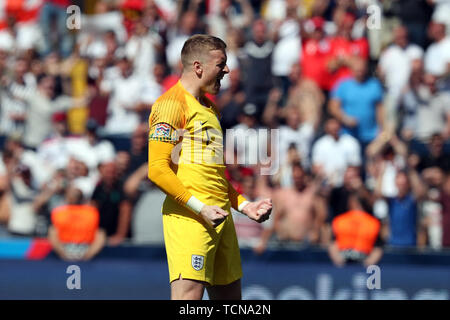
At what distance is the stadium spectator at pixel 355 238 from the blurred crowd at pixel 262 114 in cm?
2

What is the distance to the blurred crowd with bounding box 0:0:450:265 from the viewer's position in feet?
31.4

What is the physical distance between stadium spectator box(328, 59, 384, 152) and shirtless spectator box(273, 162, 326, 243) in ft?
4.89

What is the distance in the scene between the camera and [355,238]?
909 centimetres

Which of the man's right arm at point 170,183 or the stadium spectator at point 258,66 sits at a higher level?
the stadium spectator at point 258,66

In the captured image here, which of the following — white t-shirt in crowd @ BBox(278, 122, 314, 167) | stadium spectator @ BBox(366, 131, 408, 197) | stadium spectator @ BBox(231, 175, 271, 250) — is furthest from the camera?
white t-shirt in crowd @ BBox(278, 122, 314, 167)

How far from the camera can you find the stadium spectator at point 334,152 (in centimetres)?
1030

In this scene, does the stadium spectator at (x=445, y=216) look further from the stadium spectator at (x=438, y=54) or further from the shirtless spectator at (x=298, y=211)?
the stadium spectator at (x=438, y=54)

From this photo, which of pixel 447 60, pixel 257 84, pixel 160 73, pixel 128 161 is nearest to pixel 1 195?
pixel 128 161

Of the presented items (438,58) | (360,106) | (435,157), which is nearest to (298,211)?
(435,157)

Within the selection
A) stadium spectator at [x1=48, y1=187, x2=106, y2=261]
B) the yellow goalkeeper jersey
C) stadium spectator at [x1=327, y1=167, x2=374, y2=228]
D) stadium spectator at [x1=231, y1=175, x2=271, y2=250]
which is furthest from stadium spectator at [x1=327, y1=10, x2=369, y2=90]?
the yellow goalkeeper jersey

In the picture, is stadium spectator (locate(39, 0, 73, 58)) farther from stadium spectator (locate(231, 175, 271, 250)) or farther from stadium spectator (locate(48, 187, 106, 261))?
stadium spectator (locate(231, 175, 271, 250))

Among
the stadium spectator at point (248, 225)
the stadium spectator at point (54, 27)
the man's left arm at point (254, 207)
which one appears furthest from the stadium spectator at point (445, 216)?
the stadium spectator at point (54, 27)
